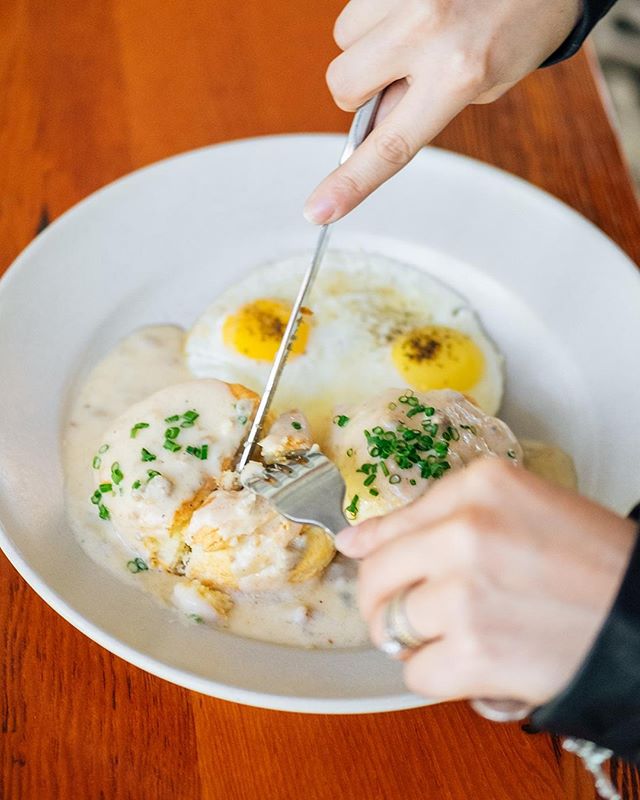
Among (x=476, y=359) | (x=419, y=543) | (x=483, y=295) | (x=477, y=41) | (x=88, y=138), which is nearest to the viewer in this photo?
(x=419, y=543)

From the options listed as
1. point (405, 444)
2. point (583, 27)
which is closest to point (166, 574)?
point (405, 444)

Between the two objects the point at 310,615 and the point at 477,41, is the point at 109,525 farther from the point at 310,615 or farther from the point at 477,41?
the point at 477,41

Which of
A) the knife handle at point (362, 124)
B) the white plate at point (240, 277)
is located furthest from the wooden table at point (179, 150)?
the knife handle at point (362, 124)

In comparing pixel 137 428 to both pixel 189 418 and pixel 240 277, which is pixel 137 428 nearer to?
pixel 189 418

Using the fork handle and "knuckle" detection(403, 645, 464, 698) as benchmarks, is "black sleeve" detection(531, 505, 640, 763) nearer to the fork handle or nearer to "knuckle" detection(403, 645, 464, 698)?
"knuckle" detection(403, 645, 464, 698)

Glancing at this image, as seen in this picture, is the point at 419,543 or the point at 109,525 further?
the point at 109,525

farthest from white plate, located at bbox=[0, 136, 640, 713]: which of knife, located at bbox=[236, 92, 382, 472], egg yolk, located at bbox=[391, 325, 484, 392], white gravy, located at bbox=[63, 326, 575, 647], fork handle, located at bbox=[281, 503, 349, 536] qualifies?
knife, located at bbox=[236, 92, 382, 472]

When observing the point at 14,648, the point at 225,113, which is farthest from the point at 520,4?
the point at 14,648
